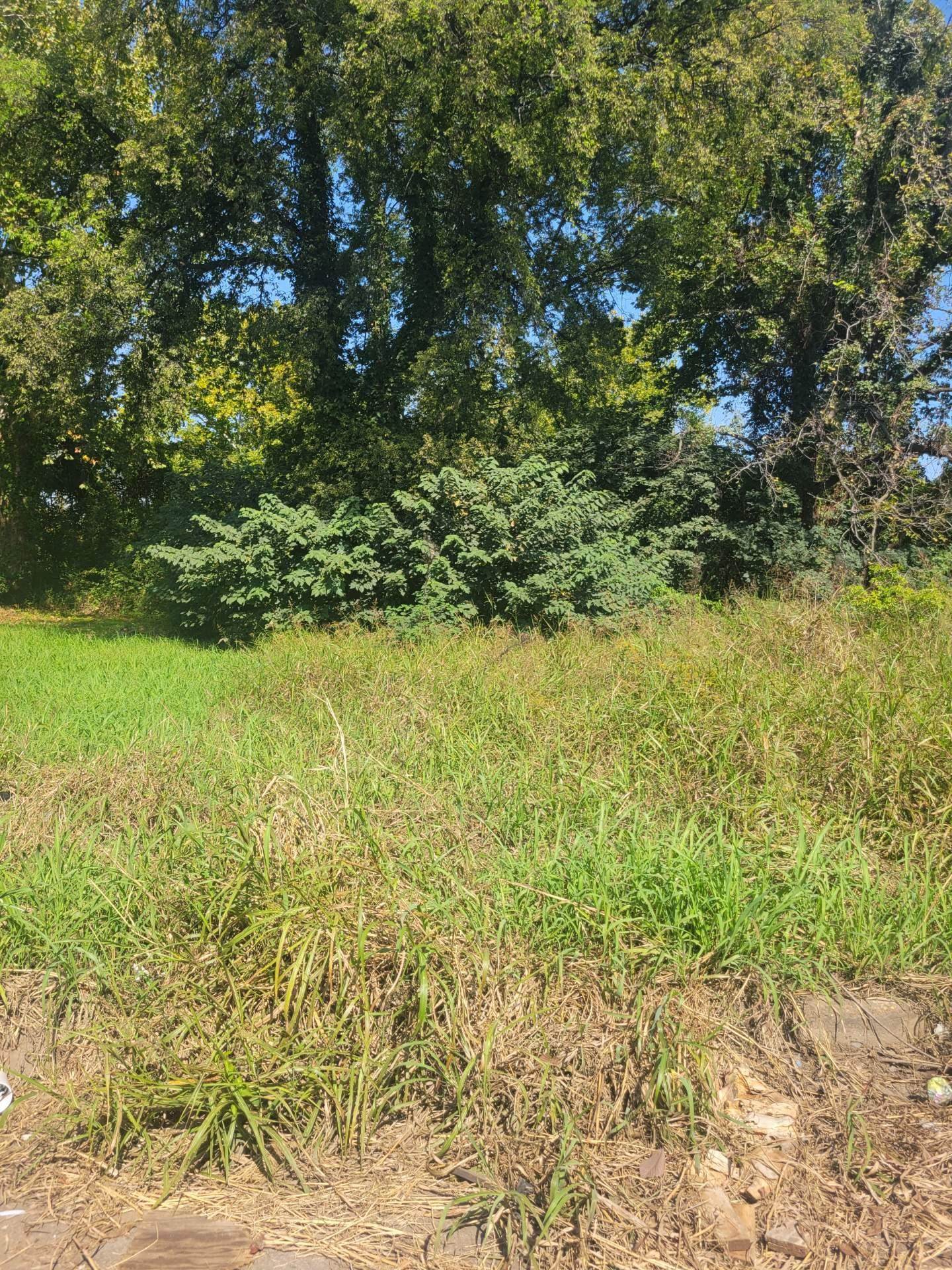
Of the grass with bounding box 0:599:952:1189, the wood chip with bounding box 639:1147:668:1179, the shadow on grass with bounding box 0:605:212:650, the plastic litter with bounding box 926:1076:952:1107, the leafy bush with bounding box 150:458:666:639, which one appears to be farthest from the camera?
the shadow on grass with bounding box 0:605:212:650

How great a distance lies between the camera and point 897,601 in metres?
9.50

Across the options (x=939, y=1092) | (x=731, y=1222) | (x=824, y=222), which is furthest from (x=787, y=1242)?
(x=824, y=222)

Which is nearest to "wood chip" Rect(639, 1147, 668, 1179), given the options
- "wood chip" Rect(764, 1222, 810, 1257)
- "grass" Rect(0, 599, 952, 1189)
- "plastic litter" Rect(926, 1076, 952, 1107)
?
"grass" Rect(0, 599, 952, 1189)

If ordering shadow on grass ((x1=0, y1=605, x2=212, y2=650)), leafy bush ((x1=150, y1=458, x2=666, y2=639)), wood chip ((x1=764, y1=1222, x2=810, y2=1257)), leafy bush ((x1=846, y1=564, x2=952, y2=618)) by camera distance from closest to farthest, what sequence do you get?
wood chip ((x1=764, y1=1222, x2=810, y2=1257))
leafy bush ((x1=846, y1=564, x2=952, y2=618))
leafy bush ((x1=150, y1=458, x2=666, y2=639))
shadow on grass ((x1=0, y1=605, x2=212, y2=650))

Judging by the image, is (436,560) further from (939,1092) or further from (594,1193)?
(594,1193)

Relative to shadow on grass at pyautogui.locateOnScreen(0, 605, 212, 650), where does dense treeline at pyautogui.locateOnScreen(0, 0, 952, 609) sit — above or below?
above

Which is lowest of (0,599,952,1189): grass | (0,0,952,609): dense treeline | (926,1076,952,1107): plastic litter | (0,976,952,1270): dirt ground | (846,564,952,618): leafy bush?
(0,976,952,1270): dirt ground

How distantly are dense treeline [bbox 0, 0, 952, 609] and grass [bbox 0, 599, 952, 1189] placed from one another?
728 centimetres

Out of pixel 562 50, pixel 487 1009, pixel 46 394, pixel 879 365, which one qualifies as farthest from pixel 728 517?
pixel 487 1009

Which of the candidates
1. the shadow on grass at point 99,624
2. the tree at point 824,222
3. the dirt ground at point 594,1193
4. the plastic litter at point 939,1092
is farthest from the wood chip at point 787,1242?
the tree at point 824,222

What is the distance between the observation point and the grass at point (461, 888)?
2.78 metres

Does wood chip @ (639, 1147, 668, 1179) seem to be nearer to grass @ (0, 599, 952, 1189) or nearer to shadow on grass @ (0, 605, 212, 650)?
grass @ (0, 599, 952, 1189)

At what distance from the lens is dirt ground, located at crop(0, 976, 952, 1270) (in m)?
2.35

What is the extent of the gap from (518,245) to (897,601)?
288 inches
